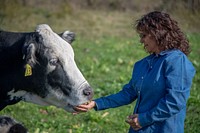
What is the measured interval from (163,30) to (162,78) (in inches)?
16.7

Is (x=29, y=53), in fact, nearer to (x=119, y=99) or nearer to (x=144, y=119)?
(x=119, y=99)

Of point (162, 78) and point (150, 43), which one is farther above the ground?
point (150, 43)

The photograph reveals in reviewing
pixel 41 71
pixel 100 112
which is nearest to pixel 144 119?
pixel 41 71

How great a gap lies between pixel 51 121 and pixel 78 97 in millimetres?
2513

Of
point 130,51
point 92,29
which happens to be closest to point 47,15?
point 92,29

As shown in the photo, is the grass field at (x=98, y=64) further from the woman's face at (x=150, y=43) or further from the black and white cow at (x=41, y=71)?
the woman's face at (x=150, y=43)

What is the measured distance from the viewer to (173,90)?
3799 millimetres

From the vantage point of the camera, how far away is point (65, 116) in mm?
7223

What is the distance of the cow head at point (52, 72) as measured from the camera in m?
4.54

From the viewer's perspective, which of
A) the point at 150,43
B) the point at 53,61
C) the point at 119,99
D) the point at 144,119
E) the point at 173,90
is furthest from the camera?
the point at 53,61

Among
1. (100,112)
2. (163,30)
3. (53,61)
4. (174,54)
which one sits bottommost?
(100,112)

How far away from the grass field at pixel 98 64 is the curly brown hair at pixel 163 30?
6.08 ft

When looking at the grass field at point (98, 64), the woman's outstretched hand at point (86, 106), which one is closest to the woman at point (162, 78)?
the woman's outstretched hand at point (86, 106)

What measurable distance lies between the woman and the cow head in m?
0.65
